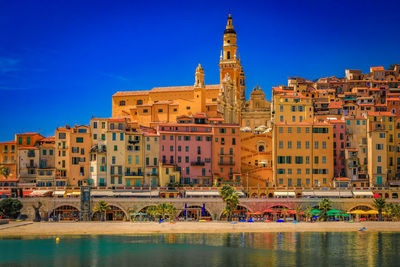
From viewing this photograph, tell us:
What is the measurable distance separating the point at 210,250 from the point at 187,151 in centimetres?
3415

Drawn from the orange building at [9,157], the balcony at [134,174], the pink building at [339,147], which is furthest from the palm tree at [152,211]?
the pink building at [339,147]

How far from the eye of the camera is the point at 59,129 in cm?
11344

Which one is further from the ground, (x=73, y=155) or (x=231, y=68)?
(x=231, y=68)

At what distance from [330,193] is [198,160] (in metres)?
24.2

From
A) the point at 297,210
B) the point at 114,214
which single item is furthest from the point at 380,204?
the point at 114,214

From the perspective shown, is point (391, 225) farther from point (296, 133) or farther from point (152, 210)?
point (152, 210)

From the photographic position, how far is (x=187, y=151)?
11094 cm

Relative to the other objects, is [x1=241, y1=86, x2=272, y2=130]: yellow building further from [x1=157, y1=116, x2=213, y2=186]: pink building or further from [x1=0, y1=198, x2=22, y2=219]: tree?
[x1=0, y1=198, x2=22, y2=219]: tree

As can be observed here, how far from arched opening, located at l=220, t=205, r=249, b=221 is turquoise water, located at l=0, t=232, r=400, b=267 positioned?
8.43 meters

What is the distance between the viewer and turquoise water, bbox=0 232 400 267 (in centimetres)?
7344

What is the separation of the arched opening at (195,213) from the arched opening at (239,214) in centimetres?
228

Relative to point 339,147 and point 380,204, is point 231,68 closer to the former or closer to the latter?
point 339,147

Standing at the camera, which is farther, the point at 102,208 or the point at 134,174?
the point at 134,174

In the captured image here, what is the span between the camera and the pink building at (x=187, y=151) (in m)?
110
